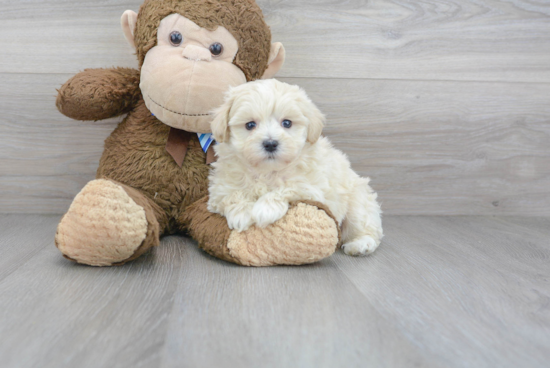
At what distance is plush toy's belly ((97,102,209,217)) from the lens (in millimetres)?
1308

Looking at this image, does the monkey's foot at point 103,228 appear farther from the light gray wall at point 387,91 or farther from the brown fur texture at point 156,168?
the light gray wall at point 387,91

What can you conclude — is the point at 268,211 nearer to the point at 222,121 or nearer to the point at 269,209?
the point at 269,209

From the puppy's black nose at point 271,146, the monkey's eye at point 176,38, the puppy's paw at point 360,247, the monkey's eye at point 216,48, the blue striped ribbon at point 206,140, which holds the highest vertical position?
the monkey's eye at point 176,38

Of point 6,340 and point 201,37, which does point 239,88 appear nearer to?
point 201,37

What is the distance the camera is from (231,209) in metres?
1.13

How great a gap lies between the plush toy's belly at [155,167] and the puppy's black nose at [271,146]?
1.15 ft

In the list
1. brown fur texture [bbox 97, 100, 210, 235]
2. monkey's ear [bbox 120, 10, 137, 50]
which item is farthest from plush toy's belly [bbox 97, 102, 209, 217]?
Answer: monkey's ear [bbox 120, 10, 137, 50]

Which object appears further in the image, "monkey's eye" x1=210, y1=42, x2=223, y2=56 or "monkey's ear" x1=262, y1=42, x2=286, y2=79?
"monkey's ear" x1=262, y1=42, x2=286, y2=79

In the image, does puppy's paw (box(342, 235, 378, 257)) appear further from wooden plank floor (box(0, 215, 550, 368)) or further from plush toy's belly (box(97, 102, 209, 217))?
plush toy's belly (box(97, 102, 209, 217))

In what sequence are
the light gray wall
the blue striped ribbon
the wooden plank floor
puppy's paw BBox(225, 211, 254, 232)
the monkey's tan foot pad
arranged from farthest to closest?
1. the light gray wall
2. the blue striped ribbon
3. puppy's paw BBox(225, 211, 254, 232)
4. the monkey's tan foot pad
5. the wooden plank floor

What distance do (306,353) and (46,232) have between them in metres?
1.08

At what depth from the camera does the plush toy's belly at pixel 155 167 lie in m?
1.31

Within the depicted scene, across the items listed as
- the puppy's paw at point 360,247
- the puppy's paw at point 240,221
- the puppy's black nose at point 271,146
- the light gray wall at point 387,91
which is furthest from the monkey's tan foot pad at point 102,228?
the light gray wall at point 387,91

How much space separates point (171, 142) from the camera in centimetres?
133
